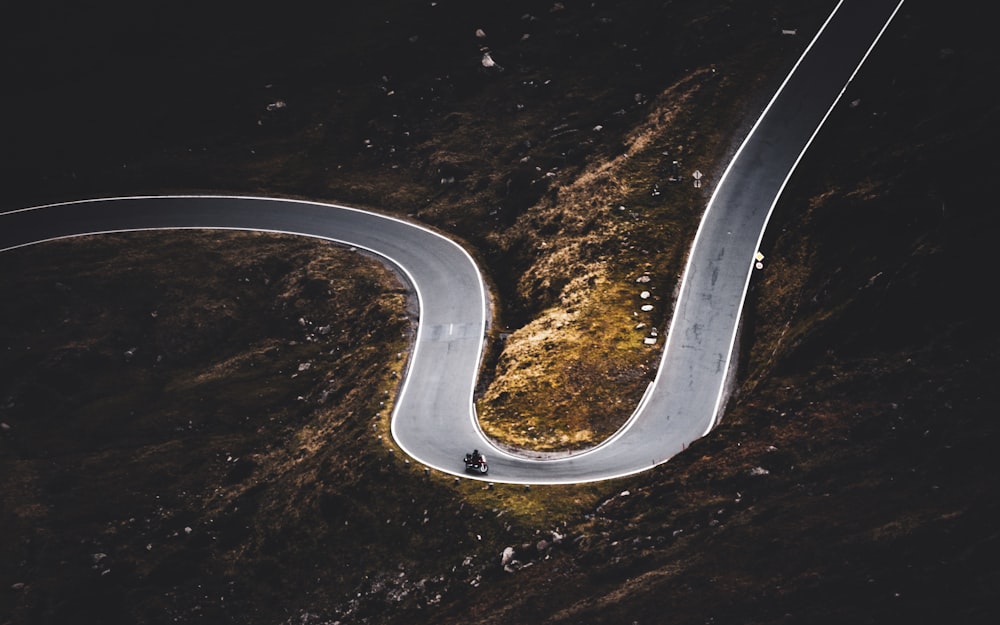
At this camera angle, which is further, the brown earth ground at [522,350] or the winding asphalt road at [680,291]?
the winding asphalt road at [680,291]

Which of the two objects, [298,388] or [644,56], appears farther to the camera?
[644,56]

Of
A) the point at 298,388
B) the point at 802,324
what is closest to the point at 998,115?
the point at 802,324

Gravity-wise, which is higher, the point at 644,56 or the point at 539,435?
the point at 644,56

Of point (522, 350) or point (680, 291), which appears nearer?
point (522, 350)

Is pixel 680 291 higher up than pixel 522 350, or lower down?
higher up

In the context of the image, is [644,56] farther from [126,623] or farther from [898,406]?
[126,623]
